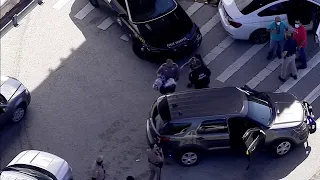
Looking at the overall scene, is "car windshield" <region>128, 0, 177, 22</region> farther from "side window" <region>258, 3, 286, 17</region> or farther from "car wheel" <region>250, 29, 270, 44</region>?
"side window" <region>258, 3, 286, 17</region>

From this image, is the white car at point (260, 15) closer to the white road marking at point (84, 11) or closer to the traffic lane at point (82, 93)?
the traffic lane at point (82, 93)

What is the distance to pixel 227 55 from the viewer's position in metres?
23.0

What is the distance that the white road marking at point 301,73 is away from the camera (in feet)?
71.0

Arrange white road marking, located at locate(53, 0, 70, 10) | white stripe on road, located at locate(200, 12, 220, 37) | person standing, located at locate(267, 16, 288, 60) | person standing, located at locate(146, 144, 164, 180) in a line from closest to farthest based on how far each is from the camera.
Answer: person standing, located at locate(146, 144, 164, 180) → person standing, located at locate(267, 16, 288, 60) → white stripe on road, located at locate(200, 12, 220, 37) → white road marking, located at locate(53, 0, 70, 10)

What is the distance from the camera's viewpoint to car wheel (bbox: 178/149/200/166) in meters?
19.1

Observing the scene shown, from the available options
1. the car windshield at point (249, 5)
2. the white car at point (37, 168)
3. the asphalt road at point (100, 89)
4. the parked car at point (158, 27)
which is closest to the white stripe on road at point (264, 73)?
the asphalt road at point (100, 89)

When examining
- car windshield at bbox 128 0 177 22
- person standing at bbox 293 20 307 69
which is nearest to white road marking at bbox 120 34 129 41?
car windshield at bbox 128 0 177 22

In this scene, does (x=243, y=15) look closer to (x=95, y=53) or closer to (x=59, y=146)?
(x=95, y=53)

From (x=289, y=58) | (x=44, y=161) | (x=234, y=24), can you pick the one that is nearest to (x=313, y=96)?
(x=289, y=58)

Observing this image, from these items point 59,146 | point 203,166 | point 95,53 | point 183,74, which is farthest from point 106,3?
point 203,166

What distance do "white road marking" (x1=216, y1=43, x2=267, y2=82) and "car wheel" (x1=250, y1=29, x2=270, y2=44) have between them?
16 cm

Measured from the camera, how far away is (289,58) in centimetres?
2125

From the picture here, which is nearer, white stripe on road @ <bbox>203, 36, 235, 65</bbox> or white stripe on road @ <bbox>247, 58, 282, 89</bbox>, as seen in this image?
white stripe on road @ <bbox>247, 58, 282, 89</bbox>

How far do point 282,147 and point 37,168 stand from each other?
655 cm
